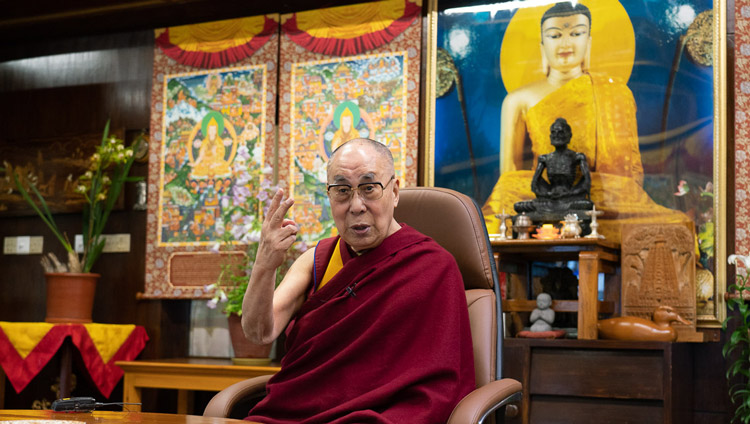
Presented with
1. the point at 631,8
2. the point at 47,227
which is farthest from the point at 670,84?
the point at 47,227

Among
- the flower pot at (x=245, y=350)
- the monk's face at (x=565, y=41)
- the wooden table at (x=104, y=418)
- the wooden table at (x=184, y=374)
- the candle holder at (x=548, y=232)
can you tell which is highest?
the monk's face at (x=565, y=41)

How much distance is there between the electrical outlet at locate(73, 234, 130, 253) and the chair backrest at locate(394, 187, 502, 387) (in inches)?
111

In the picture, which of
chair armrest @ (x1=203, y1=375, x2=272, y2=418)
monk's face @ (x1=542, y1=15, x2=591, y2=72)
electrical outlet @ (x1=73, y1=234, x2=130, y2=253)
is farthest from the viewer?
electrical outlet @ (x1=73, y1=234, x2=130, y2=253)

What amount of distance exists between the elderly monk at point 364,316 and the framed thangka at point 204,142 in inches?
91.1

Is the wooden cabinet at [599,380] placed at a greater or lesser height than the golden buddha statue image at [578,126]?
lesser

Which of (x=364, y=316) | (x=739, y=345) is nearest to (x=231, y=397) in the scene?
(x=364, y=316)

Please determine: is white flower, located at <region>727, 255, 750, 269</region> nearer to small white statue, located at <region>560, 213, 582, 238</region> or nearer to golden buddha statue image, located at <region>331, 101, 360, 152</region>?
small white statue, located at <region>560, 213, 582, 238</region>

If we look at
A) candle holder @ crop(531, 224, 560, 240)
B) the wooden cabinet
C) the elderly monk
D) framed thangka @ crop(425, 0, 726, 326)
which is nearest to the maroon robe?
the elderly monk

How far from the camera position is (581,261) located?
11.5 ft

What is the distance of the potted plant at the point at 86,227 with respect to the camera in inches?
173

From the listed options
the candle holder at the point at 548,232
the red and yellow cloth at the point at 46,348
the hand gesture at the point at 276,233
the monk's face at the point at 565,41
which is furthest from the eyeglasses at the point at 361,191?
the red and yellow cloth at the point at 46,348

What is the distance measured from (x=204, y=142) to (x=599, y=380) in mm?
2451

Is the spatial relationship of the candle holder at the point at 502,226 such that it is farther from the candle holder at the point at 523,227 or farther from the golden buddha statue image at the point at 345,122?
the golden buddha statue image at the point at 345,122

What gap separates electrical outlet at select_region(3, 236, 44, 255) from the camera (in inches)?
199
